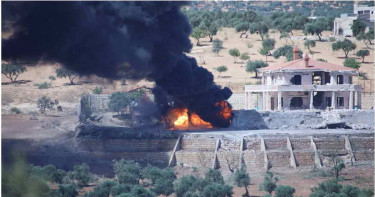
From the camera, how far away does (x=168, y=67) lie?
4953 cm

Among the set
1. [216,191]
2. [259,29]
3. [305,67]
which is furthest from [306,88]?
[259,29]

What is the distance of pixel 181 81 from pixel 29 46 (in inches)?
641

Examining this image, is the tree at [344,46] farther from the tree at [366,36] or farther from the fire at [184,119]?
the fire at [184,119]

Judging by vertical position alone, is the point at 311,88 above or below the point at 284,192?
above

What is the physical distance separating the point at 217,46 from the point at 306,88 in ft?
111

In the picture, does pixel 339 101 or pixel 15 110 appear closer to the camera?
pixel 15 110

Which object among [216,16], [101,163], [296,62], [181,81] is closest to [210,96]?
[181,81]

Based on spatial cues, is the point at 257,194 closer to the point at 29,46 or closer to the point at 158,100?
the point at 29,46

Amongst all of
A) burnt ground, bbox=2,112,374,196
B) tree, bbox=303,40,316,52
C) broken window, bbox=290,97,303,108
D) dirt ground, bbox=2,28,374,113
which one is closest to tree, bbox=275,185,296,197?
burnt ground, bbox=2,112,374,196

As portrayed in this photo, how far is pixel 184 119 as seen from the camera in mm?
56531

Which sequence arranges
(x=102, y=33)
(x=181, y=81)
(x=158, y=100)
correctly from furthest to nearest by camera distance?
1. (x=158, y=100)
2. (x=181, y=81)
3. (x=102, y=33)

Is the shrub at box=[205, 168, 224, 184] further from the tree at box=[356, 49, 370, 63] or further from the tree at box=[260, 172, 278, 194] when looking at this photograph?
the tree at box=[356, 49, 370, 63]

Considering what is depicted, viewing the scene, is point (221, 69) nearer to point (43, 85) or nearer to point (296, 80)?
point (296, 80)

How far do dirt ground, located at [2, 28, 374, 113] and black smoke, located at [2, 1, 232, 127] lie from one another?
31.5 feet
